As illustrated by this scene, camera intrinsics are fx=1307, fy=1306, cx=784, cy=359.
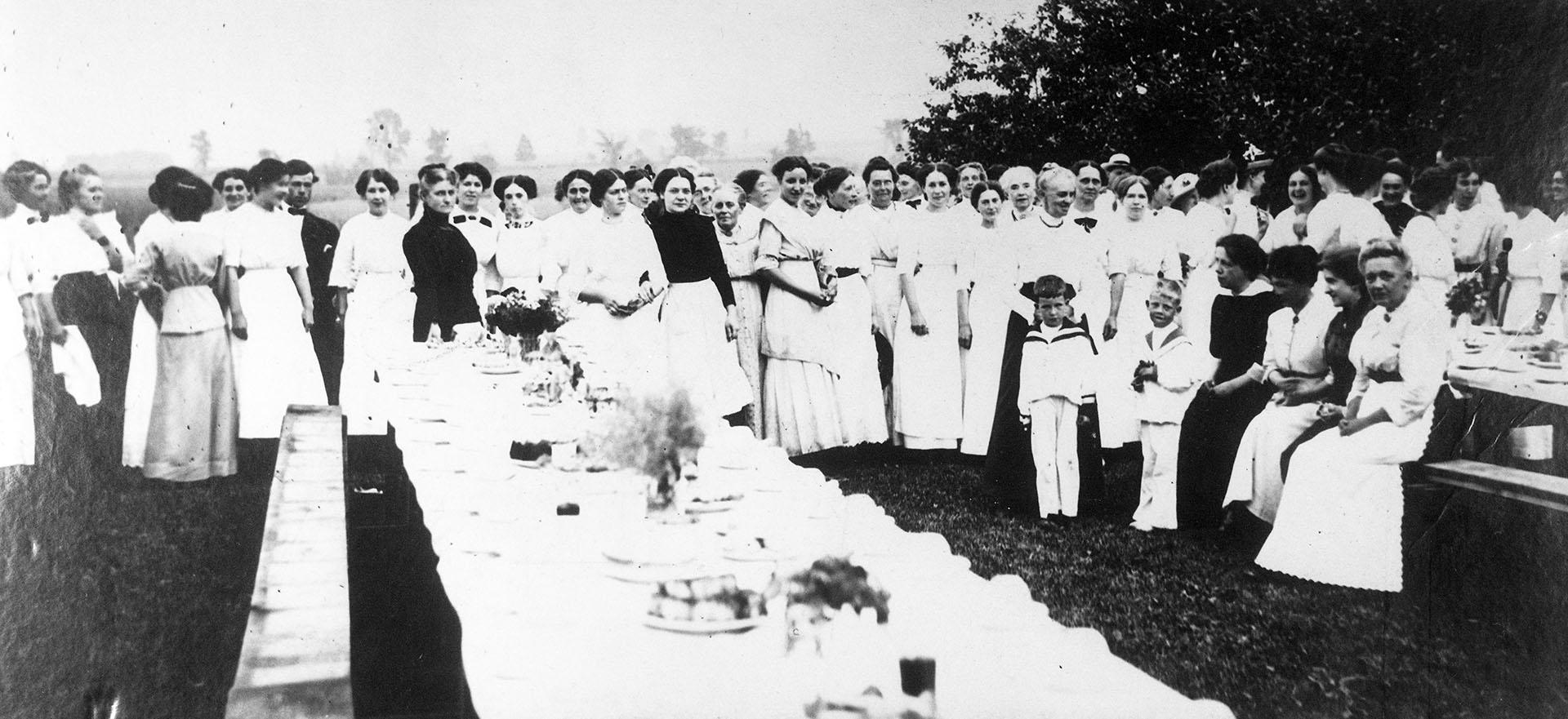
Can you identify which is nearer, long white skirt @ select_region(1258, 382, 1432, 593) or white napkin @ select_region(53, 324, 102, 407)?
white napkin @ select_region(53, 324, 102, 407)

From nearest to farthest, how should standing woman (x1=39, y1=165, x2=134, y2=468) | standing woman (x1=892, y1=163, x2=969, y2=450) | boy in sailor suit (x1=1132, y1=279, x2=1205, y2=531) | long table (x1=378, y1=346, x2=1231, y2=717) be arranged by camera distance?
long table (x1=378, y1=346, x2=1231, y2=717)
standing woman (x1=39, y1=165, x2=134, y2=468)
boy in sailor suit (x1=1132, y1=279, x2=1205, y2=531)
standing woman (x1=892, y1=163, x2=969, y2=450)

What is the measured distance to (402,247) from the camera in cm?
433

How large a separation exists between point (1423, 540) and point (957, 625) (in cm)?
233

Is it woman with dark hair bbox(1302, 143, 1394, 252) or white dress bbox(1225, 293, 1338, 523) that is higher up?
woman with dark hair bbox(1302, 143, 1394, 252)

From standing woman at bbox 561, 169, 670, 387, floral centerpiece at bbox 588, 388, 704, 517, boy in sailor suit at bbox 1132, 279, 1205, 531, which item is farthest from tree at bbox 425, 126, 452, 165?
boy in sailor suit at bbox 1132, 279, 1205, 531

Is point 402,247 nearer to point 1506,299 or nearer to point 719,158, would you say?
point 719,158

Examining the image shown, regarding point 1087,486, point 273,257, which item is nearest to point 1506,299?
point 1087,486

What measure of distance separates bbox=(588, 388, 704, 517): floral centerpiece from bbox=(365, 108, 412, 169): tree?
114 cm

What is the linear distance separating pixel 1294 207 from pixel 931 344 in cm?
138

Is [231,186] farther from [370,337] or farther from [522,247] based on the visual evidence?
[522,247]

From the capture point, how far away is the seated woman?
4.43m

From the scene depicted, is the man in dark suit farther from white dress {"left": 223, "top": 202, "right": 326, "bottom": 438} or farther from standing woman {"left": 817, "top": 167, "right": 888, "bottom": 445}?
standing woman {"left": 817, "top": 167, "right": 888, "bottom": 445}

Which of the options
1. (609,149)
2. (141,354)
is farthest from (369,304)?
(609,149)

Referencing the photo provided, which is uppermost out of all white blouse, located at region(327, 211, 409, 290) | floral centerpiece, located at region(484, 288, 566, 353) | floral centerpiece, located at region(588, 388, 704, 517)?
white blouse, located at region(327, 211, 409, 290)
